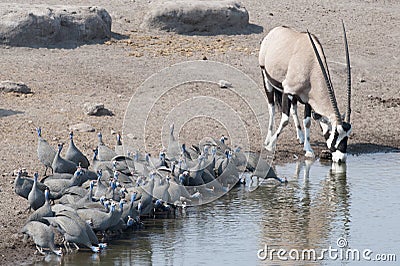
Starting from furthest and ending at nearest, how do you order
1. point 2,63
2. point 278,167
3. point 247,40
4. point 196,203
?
point 247,40
point 2,63
point 278,167
point 196,203

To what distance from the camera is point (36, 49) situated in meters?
16.4

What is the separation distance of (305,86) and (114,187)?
3800 millimetres

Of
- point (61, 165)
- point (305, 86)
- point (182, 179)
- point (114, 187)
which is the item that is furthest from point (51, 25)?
point (114, 187)

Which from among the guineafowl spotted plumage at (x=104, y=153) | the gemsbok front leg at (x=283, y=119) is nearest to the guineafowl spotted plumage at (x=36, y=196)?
the guineafowl spotted plumage at (x=104, y=153)

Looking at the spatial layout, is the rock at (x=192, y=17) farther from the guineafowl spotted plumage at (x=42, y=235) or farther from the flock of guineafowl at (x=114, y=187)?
the guineafowl spotted plumage at (x=42, y=235)

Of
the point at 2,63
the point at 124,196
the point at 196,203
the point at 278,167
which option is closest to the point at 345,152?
the point at 278,167

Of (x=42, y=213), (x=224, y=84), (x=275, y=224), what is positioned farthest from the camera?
(x=224, y=84)

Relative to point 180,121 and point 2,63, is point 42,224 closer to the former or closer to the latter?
point 180,121

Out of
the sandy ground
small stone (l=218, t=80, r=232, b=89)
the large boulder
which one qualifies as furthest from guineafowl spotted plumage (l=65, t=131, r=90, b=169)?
the large boulder

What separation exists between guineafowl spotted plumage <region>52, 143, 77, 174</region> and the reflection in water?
1.18 metres

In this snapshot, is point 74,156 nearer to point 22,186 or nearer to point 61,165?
point 61,165

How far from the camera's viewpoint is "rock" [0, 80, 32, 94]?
14.1 metres

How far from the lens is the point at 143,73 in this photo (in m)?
15.8

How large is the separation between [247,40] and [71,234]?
10.4 m
